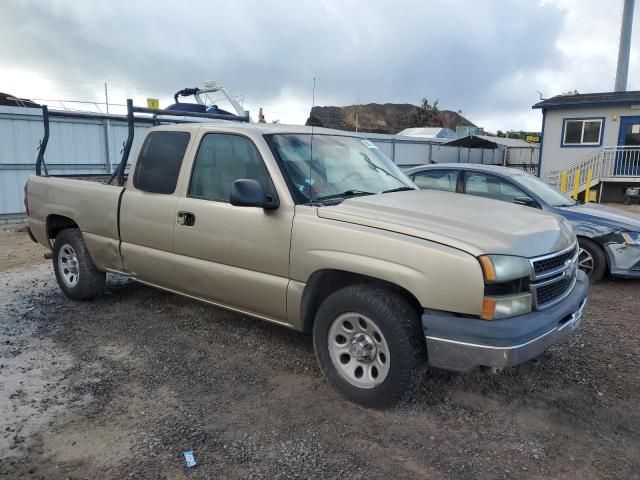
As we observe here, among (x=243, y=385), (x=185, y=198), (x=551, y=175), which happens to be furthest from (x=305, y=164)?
(x=551, y=175)

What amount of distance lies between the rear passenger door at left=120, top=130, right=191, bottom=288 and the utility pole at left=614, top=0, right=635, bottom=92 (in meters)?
31.3

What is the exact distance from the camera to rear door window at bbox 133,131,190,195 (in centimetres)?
458

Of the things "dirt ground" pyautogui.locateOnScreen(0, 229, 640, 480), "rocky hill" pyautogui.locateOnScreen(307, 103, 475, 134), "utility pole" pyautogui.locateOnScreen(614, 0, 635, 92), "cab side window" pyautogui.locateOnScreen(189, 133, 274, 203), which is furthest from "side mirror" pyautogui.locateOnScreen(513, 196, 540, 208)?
"rocky hill" pyautogui.locateOnScreen(307, 103, 475, 134)

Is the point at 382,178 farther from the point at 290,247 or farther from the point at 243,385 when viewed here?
the point at 243,385

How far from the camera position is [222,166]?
4289 mm

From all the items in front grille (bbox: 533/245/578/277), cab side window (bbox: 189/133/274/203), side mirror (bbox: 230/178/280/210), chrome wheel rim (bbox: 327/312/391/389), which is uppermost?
cab side window (bbox: 189/133/274/203)

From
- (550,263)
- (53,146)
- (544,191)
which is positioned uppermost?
(53,146)

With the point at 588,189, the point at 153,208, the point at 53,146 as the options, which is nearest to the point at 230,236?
the point at 153,208

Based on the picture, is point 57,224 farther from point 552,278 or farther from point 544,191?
point 544,191

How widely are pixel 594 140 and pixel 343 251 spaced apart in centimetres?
2081

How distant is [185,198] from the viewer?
14.4 ft

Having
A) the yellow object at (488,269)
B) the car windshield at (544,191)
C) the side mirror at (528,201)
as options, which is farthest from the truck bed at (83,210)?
the car windshield at (544,191)

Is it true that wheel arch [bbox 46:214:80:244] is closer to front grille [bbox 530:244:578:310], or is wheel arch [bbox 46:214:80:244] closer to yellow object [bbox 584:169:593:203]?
front grille [bbox 530:244:578:310]

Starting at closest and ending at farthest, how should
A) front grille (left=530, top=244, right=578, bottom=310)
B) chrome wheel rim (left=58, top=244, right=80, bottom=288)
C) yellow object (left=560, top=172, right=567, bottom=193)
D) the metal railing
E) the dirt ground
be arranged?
1. the dirt ground
2. front grille (left=530, top=244, right=578, bottom=310)
3. chrome wheel rim (left=58, top=244, right=80, bottom=288)
4. yellow object (left=560, top=172, right=567, bottom=193)
5. the metal railing
